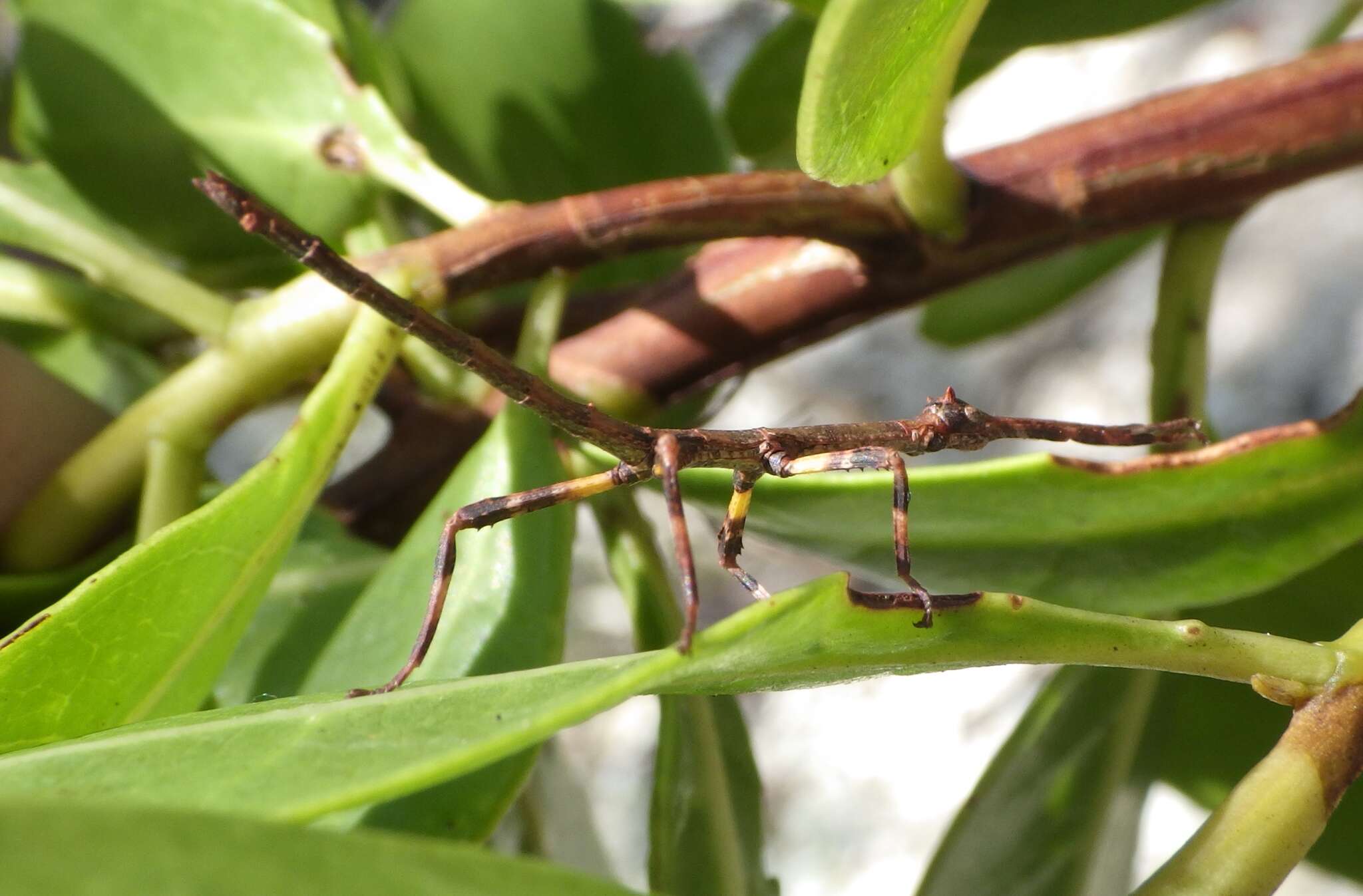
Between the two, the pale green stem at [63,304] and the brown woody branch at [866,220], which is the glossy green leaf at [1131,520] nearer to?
the brown woody branch at [866,220]

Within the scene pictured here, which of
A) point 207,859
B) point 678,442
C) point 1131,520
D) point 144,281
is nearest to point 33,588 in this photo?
point 144,281

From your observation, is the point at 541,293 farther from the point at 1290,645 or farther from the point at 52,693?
the point at 1290,645

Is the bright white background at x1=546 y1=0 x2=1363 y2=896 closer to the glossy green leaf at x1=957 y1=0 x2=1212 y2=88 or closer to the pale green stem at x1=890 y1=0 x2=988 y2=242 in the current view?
the glossy green leaf at x1=957 y1=0 x2=1212 y2=88

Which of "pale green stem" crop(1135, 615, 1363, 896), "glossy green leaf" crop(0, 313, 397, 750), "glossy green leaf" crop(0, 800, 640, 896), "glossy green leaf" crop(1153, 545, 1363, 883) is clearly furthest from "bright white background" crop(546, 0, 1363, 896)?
"glossy green leaf" crop(0, 800, 640, 896)

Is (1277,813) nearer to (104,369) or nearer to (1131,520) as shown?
(1131,520)

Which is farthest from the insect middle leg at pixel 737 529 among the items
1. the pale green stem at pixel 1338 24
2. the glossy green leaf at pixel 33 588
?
the pale green stem at pixel 1338 24

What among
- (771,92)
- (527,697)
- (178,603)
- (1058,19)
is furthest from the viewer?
(771,92)
